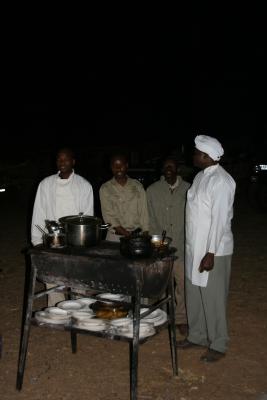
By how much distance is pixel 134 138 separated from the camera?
30250mm

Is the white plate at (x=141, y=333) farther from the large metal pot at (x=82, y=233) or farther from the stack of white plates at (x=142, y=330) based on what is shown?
the large metal pot at (x=82, y=233)

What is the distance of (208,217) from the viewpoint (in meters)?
4.22

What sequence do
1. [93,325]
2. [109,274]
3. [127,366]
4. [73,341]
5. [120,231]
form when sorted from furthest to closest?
[120,231], [73,341], [127,366], [93,325], [109,274]

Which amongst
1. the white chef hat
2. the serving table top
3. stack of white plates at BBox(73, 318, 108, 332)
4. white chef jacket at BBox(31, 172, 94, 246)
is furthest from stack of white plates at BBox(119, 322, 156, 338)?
the white chef hat

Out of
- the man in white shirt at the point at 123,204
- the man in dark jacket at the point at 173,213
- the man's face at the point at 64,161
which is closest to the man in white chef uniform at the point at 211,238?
the man in dark jacket at the point at 173,213

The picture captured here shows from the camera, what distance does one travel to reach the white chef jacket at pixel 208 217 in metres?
4.14

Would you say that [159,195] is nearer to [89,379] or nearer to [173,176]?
[173,176]

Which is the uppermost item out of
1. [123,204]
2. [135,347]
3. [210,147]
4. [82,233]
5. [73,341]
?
[210,147]

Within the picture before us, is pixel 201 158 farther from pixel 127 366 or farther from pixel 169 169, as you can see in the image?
pixel 127 366

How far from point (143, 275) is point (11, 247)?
614 centimetres

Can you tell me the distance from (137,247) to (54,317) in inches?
42.3

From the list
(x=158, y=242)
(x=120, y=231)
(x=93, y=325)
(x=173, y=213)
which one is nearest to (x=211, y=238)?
(x=158, y=242)

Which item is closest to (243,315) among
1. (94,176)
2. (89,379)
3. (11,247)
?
(89,379)

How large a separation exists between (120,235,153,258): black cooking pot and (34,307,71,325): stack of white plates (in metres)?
0.91
